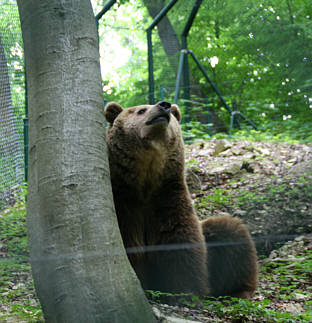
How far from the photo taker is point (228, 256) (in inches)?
153

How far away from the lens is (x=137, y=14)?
1020 centimetres

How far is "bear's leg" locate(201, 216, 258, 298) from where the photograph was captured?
12.3 ft

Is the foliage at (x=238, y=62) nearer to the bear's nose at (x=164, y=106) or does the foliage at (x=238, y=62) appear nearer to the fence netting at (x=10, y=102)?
the bear's nose at (x=164, y=106)

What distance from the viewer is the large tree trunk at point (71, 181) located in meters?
1.96

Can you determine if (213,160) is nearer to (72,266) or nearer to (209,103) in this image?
(209,103)

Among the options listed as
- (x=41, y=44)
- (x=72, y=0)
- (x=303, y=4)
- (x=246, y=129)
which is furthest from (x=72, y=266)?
(x=246, y=129)

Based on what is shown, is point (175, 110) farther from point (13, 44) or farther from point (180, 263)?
point (13, 44)

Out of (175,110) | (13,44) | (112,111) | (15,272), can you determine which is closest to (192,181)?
(175,110)

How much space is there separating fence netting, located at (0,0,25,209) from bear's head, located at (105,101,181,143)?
204 centimetres

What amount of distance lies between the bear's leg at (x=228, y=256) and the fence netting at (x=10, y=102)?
2.85m

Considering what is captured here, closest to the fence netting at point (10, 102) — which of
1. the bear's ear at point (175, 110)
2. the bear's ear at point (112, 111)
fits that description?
the bear's ear at point (112, 111)

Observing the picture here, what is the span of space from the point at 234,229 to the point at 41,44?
261cm

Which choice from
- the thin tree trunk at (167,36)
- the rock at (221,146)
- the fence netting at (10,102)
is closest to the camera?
the fence netting at (10,102)

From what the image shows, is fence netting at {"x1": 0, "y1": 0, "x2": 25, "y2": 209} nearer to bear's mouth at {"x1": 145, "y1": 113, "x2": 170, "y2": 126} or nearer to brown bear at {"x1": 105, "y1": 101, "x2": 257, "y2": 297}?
brown bear at {"x1": 105, "y1": 101, "x2": 257, "y2": 297}
